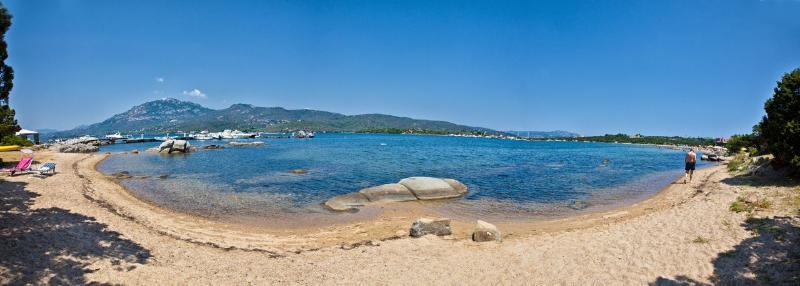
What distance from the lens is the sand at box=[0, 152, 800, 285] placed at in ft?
33.9

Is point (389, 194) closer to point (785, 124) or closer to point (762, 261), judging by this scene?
point (762, 261)

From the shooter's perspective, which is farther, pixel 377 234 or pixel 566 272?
pixel 377 234

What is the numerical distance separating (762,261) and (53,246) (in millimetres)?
22066

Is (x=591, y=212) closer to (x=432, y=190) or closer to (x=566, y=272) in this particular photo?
(x=432, y=190)

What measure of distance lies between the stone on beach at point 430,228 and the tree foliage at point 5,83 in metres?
24.6

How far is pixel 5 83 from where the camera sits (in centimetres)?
2180

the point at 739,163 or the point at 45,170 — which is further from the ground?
the point at 739,163

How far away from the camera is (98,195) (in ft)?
74.3

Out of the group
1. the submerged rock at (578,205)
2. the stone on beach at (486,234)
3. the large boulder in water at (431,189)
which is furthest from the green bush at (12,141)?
the submerged rock at (578,205)

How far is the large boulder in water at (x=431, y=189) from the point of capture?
2617 cm

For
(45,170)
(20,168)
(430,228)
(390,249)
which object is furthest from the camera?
(45,170)

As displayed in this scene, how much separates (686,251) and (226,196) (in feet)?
89.8

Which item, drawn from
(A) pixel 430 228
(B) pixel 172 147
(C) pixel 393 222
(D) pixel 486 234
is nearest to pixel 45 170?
(C) pixel 393 222

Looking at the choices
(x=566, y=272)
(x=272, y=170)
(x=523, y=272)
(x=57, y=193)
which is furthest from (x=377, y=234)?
(x=272, y=170)
